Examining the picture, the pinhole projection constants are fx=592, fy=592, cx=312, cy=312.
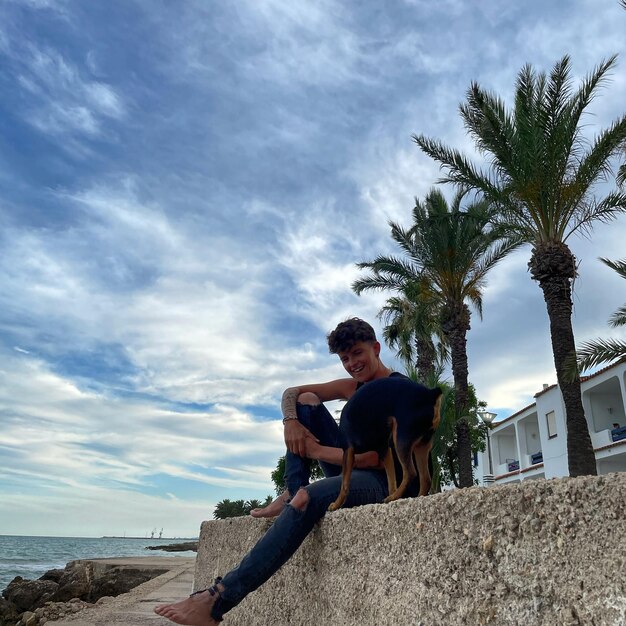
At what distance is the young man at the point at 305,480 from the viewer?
2494 mm

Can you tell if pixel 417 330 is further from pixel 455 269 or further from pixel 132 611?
pixel 132 611

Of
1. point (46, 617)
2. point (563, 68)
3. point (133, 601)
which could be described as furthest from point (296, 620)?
point (563, 68)

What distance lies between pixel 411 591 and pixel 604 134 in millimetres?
11952

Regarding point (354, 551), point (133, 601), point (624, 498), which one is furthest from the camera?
point (133, 601)

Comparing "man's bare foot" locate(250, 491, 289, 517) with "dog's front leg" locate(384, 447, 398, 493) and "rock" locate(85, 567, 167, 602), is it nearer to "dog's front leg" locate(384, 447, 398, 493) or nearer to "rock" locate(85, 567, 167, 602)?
"dog's front leg" locate(384, 447, 398, 493)

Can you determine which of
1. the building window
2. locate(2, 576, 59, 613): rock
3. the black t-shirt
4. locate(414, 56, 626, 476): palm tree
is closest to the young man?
the black t-shirt

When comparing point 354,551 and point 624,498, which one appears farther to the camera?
point 354,551

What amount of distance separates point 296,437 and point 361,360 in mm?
498

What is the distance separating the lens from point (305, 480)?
2990 millimetres

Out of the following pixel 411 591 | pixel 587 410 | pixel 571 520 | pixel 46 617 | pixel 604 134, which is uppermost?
pixel 604 134

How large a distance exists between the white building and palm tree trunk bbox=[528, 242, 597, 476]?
9.45 meters

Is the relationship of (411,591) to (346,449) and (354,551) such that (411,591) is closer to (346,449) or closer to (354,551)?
(354,551)

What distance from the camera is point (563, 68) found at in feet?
38.6

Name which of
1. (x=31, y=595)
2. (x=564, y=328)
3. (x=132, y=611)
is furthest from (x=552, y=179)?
(x=31, y=595)
